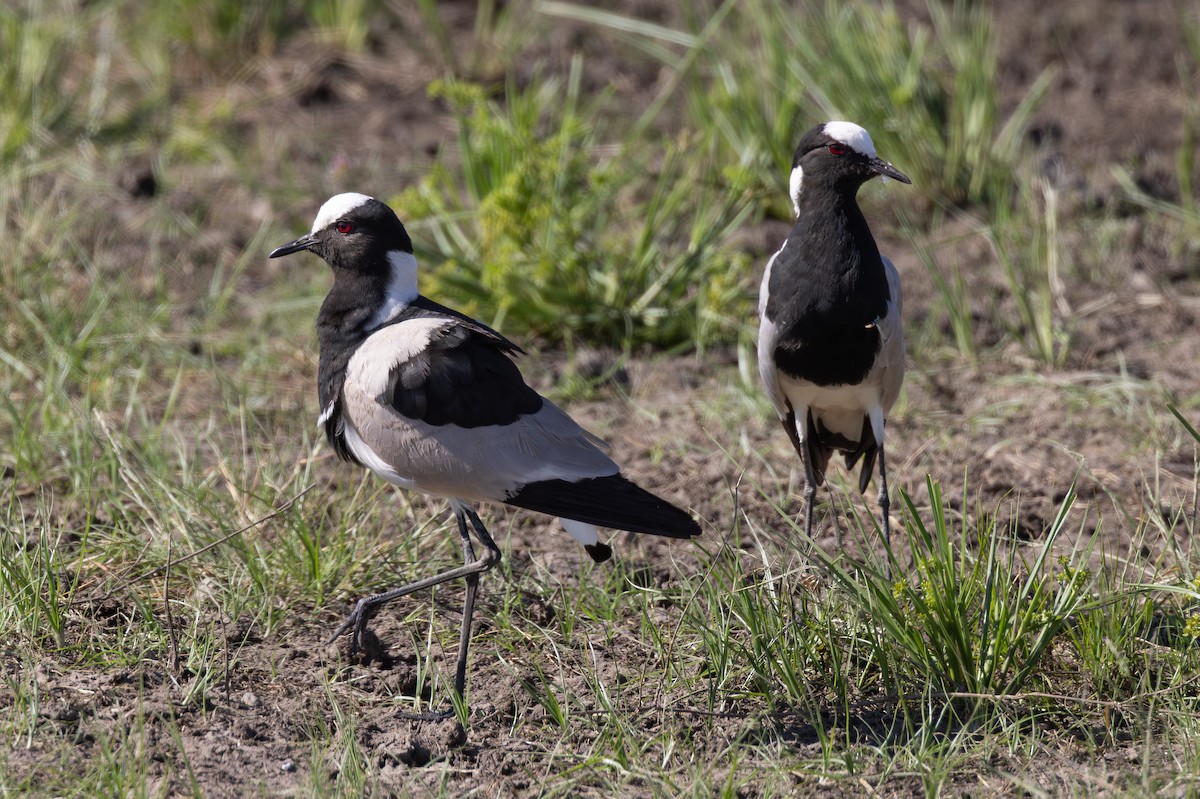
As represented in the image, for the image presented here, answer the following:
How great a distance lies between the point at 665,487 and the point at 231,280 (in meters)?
2.34

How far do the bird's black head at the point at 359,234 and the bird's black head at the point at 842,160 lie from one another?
50.7 inches

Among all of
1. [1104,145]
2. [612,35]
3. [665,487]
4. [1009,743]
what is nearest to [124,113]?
[612,35]

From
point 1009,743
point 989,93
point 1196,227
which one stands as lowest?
point 1009,743

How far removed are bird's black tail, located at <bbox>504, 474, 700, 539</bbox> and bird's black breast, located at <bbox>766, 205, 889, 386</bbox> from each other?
2.57 ft

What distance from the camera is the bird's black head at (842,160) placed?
4059mm

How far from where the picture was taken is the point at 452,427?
3.67 metres

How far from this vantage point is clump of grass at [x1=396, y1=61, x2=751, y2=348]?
17.7 ft

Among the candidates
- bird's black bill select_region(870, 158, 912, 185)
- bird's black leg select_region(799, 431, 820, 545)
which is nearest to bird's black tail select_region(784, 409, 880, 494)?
bird's black leg select_region(799, 431, 820, 545)

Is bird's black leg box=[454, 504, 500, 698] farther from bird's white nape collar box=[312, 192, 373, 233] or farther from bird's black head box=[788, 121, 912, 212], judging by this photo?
bird's black head box=[788, 121, 912, 212]

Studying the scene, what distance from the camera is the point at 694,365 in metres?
5.56

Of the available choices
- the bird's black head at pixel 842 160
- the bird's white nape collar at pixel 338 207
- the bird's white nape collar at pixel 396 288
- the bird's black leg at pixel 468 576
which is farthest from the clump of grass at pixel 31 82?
the bird's black head at pixel 842 160

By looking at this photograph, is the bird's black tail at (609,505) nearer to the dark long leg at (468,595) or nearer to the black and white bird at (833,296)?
the dark long leg at (468,595)

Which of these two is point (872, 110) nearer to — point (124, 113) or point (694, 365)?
point (694, 365)

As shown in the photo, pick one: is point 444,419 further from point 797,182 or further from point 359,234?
point 797,182
